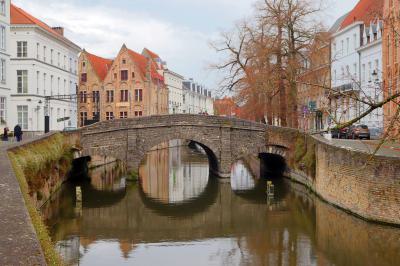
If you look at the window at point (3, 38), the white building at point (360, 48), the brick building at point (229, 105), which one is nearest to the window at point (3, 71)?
the window at point (3, 38)

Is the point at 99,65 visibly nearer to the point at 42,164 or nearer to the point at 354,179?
the point at 42,164

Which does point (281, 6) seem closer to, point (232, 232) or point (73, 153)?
point (73, 153)

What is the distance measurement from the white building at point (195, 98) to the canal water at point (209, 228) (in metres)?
73.6

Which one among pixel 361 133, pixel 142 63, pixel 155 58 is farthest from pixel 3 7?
pixel 155 58

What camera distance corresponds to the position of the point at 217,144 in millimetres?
34938

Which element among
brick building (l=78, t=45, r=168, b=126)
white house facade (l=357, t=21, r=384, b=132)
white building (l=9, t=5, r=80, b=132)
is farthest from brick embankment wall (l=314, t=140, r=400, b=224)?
brick building (l=78, t=45, r=168, b=126)

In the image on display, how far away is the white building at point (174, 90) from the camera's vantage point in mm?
90188

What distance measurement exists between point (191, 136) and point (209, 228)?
13536mm

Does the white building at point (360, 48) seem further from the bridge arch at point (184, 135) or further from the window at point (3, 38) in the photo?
the window at point (3, 38)

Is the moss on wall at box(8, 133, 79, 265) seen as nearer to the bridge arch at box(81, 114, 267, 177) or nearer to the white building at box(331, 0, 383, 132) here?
the bridge arch at box(81, 114, 267, 177)

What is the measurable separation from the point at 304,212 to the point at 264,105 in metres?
16.2

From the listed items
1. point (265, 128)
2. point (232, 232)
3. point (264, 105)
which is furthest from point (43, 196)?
point (264, 105)

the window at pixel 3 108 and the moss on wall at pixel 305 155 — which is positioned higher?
the window at pixel 3 108

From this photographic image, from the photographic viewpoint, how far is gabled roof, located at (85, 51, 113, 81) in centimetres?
7181
